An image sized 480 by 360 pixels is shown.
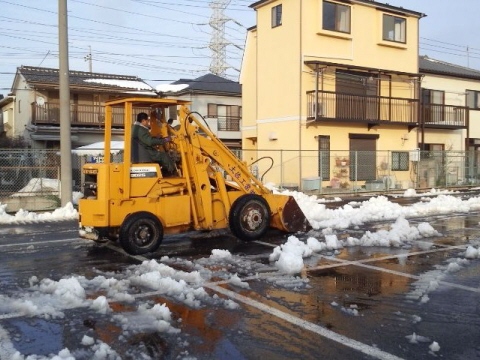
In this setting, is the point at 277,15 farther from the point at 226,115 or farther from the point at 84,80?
the point at 84,80

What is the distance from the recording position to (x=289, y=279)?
727cm

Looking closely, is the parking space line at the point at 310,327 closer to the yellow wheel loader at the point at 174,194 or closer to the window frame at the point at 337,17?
the yellow wheel loader at the point at 174,194

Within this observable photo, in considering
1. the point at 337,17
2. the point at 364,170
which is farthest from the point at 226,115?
the point at 364,170

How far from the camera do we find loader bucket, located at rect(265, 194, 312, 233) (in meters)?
10.6

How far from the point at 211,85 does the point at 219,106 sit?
6.28 ft

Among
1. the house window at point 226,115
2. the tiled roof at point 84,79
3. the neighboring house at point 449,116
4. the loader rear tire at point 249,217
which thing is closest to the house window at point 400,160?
the neighboring house at point 449,116

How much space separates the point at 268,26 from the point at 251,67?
345 centimetres

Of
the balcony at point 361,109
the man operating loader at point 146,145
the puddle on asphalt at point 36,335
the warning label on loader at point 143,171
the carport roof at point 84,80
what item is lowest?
the puddle on asphalt at point 36,335

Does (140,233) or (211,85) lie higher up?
(211,85)

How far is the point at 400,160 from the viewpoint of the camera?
28125 millimetres

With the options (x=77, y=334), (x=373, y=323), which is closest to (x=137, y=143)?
(x=77, y=334)

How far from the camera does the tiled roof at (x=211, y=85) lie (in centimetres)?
3701

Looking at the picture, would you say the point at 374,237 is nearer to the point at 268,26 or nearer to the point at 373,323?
the point at 373,323

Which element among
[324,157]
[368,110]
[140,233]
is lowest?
[140,233]
